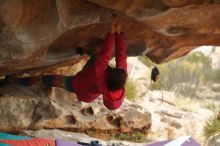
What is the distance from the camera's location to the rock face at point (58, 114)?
6160mm

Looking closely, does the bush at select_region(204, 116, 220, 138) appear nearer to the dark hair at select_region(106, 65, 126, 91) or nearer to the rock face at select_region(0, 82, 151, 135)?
the rock face at select_region(0, 82, 151, 135)

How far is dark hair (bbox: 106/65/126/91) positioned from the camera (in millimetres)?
4568

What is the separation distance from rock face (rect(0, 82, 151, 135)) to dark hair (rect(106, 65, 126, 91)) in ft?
6.76

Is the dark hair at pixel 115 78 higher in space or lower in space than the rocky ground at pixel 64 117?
higher

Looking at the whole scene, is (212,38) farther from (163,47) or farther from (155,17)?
(155,17)

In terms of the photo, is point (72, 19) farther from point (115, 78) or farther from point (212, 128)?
point (212, 128)

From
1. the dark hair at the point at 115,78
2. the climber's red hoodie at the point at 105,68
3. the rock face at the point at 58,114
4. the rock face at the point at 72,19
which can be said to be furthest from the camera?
the rock face at the point at 58,114

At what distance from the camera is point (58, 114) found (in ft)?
21.4

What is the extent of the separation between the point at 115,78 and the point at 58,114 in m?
2.22

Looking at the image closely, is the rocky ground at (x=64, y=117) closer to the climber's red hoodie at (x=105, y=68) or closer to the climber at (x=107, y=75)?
the climber at (x=107, y=75)

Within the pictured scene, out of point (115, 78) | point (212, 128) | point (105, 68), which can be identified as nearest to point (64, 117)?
point (105, 68)

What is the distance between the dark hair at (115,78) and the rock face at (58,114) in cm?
206

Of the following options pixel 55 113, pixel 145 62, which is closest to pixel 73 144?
pixel 55 113

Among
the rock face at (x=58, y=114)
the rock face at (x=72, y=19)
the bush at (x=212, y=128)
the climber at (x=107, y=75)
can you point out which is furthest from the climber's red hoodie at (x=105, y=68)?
the bush at (x=212, y=128)
